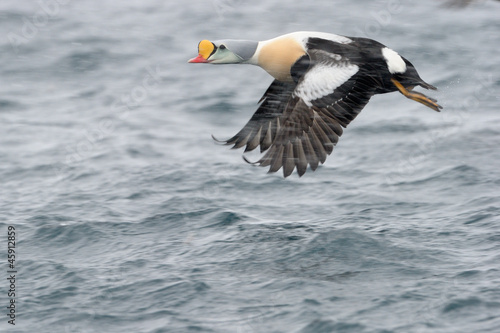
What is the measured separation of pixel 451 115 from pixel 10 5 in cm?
830

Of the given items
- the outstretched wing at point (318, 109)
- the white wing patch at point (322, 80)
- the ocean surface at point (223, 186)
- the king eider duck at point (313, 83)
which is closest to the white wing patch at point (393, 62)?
the king eider duck at point (313, 83)

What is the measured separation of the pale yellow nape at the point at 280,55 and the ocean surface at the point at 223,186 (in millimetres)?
1405

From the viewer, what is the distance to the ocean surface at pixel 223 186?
23.1ft

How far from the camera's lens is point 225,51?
24.5ft

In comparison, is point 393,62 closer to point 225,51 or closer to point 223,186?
point 225,51

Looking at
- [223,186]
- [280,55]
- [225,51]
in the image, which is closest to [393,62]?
[280,55]

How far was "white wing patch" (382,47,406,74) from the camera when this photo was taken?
24.2ft

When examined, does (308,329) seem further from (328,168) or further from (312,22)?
(312,22)

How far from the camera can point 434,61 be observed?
42.7ft

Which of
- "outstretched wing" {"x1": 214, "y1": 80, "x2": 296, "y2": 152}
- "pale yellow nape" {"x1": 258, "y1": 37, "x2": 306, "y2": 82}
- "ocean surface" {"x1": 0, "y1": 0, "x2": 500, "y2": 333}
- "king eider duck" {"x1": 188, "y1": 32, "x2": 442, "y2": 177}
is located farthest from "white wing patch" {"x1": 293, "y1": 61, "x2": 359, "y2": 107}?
"ocean surface" {"x1": 0, "y1": 0, "x2": 500, "y2": 333}

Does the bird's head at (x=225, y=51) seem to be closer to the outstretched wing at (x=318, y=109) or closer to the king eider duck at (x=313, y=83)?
the king eider duck at (x=313, y=83)

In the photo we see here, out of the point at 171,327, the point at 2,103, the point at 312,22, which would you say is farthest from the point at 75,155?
the point at 312,22

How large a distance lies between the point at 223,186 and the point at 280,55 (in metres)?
2.65

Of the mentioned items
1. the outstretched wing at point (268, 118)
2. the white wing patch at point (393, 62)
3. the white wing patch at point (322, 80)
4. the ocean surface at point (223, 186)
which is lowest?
the ocean surface at point (223, 186)
